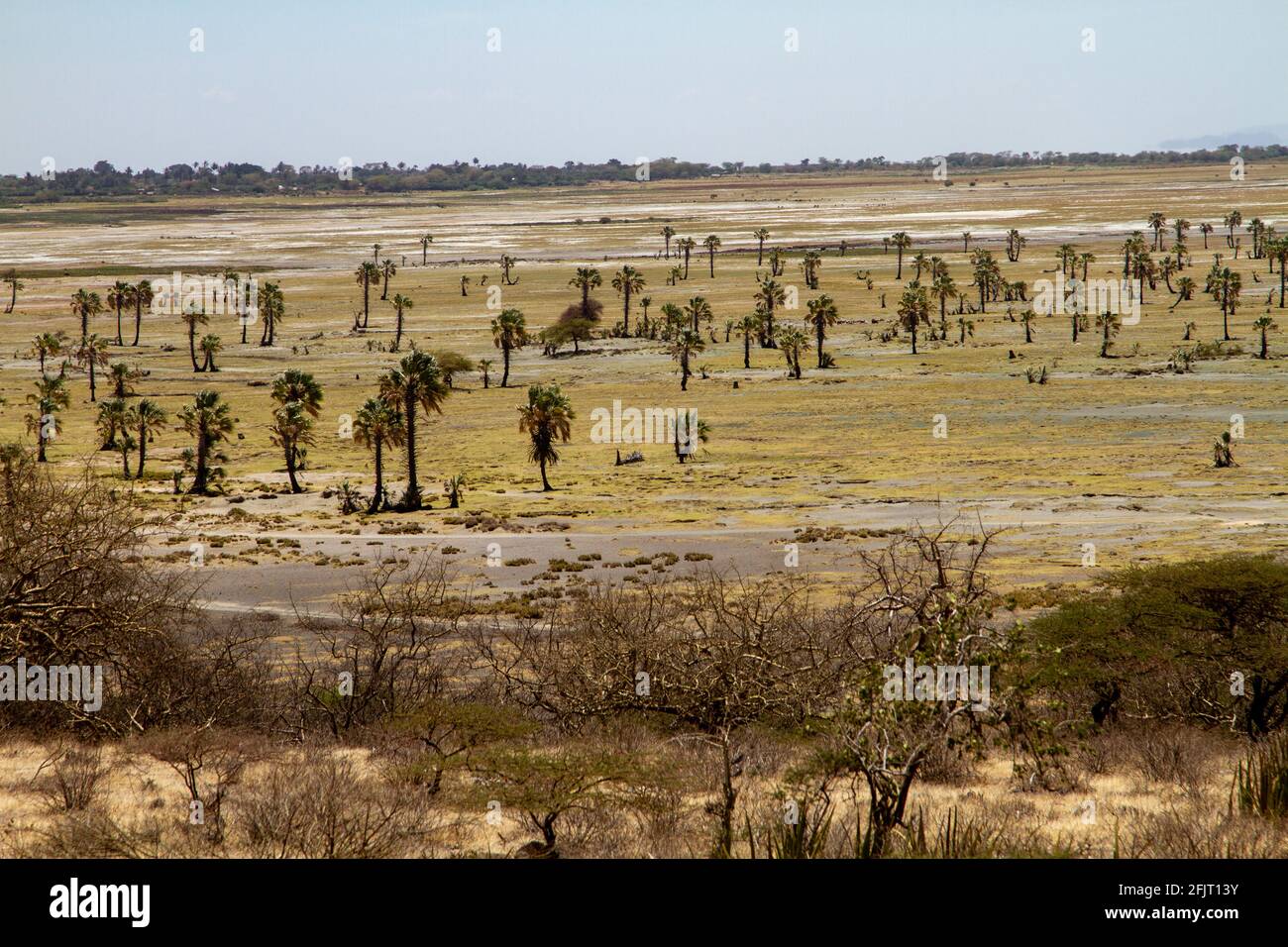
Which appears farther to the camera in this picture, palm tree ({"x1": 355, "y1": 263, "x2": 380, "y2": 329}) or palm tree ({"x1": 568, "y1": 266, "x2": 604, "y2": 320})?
palm tree ({"x1": 568, "y1": 266, "x2": 604, "y2": 320})

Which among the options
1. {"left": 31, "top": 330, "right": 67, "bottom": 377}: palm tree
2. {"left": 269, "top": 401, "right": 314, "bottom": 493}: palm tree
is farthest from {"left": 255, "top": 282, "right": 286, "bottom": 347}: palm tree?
{"left": 269, "top": 401, "right": 314, "bottom": 493}: palm tree

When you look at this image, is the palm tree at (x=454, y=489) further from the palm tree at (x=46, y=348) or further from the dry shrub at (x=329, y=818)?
the palm tree at (x=46, y=348)

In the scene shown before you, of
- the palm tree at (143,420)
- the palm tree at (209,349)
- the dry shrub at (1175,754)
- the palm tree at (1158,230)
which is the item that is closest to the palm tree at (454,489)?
the palm tree at (143,420)

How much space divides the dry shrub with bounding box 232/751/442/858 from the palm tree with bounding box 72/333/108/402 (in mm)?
86204

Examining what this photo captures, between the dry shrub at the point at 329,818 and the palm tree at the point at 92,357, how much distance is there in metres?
86.2

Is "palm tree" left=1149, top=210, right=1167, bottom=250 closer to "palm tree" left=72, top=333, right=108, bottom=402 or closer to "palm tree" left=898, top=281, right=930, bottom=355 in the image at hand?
"palm tree" left=898, top=281, right=930, bottom=355

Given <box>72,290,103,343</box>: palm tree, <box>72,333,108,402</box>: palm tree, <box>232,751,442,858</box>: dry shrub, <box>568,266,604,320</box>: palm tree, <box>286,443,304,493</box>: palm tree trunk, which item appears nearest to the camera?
<box>232,751,442,858</box>: dry shrub

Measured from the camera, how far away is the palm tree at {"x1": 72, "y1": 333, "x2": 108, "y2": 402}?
Answer: 307 ft

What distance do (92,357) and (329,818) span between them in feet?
303

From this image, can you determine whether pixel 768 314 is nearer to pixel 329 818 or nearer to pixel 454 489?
pixel 454 489

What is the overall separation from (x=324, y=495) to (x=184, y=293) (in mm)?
101215

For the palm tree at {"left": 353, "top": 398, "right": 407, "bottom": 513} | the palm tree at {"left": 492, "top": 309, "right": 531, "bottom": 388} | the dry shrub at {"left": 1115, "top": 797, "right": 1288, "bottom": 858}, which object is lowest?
the dry shrub at {"left": 1115, "top": 797, "right": 1288, "bottom": 858}

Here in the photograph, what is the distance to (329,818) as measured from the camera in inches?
524
